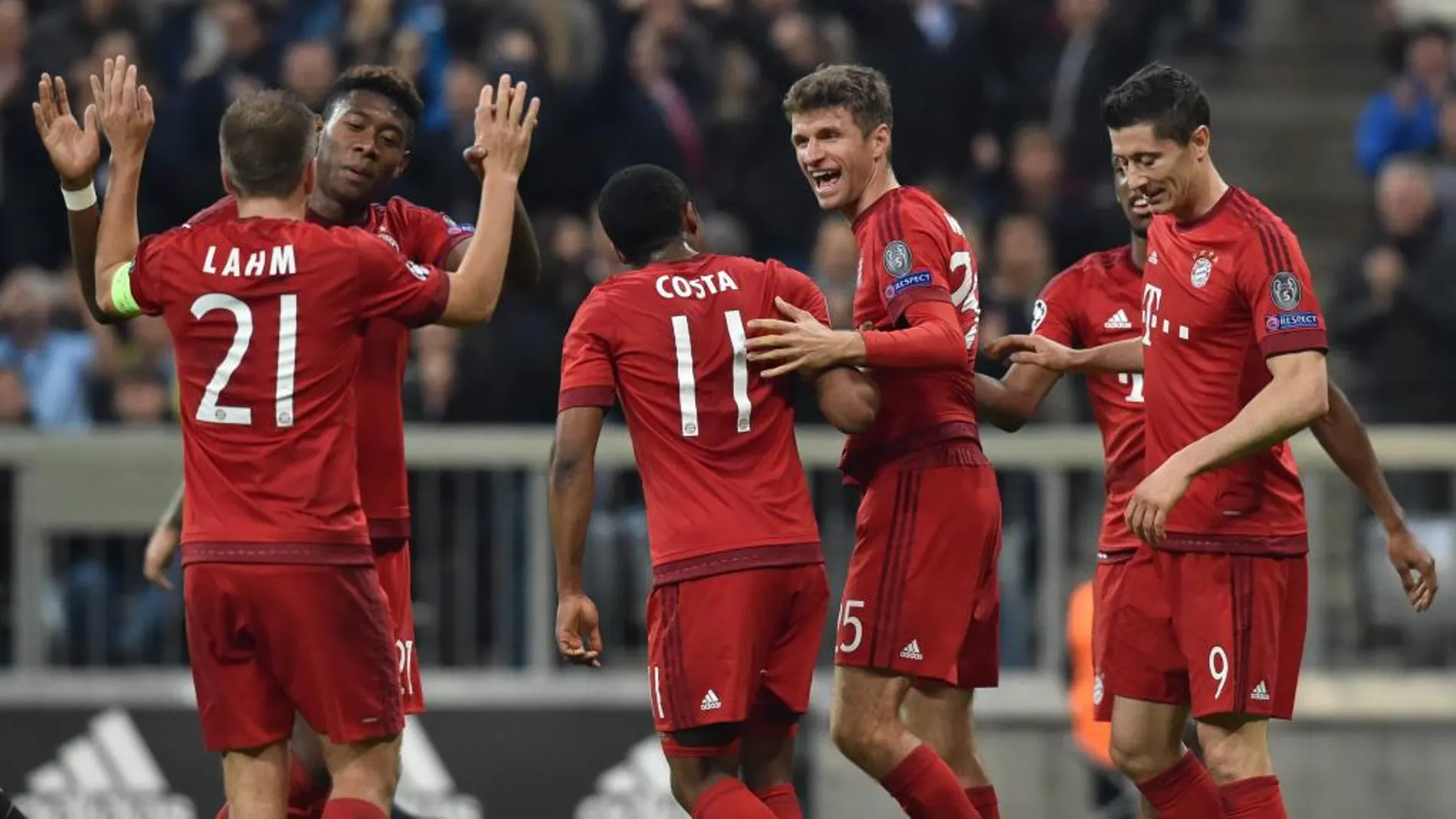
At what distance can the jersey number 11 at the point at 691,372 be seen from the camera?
23.9 feet

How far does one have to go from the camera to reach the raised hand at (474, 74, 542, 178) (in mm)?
7211

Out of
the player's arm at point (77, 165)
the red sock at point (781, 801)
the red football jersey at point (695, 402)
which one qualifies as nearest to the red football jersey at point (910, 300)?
the red football jersey at point (695, 402)

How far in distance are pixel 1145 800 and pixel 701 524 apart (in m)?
1.76

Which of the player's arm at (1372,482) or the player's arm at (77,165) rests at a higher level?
the player's arm at (77,165)

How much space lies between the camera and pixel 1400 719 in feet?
38.4

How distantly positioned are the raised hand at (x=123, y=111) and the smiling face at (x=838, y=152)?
6.23ft

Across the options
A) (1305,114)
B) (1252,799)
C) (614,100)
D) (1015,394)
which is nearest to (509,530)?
(614,100)

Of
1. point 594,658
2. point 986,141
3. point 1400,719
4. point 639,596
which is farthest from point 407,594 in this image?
point 986,141

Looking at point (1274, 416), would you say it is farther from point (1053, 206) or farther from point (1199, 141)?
point (1053, 206)

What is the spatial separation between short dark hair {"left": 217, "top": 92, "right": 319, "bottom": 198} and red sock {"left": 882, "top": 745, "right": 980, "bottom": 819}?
243 centimetres

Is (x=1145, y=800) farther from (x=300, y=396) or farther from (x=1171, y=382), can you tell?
(x=300, y=396)

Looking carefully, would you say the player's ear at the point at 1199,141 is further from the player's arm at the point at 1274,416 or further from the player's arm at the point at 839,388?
the player's arm at the point at 839,388

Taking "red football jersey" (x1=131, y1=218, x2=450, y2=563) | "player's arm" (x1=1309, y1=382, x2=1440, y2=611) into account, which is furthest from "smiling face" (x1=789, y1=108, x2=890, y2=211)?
"player's arm" (x1=1309, y1=382, x2=1440, y2=611)

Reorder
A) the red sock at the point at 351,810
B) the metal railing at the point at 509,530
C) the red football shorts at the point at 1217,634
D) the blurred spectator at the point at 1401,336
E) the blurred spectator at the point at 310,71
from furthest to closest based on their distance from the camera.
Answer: the blurred spectator at the point at 310,71
the blurred spectator at the point at 1401,336
the metal railing at the point at 509,530
the red football shorts at the point at 1217,634
the red sock at the point at 351,810
